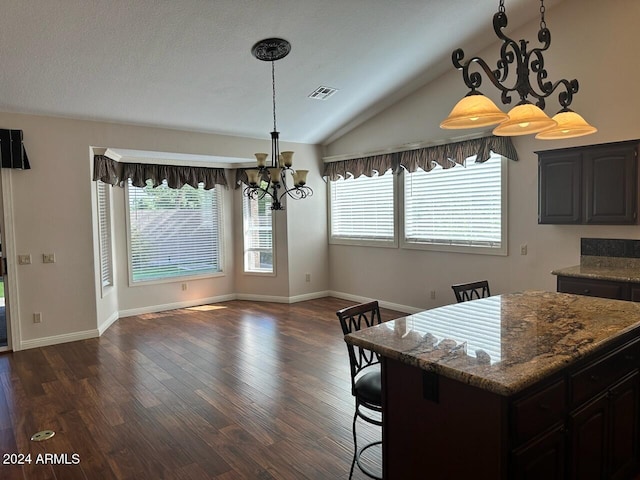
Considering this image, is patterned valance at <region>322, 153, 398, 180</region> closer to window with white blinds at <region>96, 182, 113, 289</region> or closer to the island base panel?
window with white blinds at <region>96, 182, 113, 289</region>

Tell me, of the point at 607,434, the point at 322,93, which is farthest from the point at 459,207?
the point at 607,434

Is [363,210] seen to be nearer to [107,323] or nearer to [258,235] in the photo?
[258,235]

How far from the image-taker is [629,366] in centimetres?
207

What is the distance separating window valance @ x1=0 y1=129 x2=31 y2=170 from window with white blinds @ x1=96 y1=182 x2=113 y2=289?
46.5 inches

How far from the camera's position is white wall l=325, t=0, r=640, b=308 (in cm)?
399

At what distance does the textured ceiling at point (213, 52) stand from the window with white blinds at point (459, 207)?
1.29m

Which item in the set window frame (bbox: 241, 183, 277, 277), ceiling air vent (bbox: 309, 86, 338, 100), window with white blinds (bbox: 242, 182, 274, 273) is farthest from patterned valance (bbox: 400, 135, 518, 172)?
window with white blinds (bbox: 242, 182, 274, 273)

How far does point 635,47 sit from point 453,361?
13.1 ft

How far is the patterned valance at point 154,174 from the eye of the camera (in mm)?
5505

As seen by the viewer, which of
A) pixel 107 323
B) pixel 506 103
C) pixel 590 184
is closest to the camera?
pixel 506 103

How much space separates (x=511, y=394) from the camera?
134cm

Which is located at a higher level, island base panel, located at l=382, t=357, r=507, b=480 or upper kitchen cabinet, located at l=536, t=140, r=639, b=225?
upper kitchen cabinet, located at l=536, t=140, r=639, b=225

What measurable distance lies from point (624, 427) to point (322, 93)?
4599mm

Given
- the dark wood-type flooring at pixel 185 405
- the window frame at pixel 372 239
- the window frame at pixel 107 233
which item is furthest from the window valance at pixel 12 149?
the window frame at pixel 372 239
